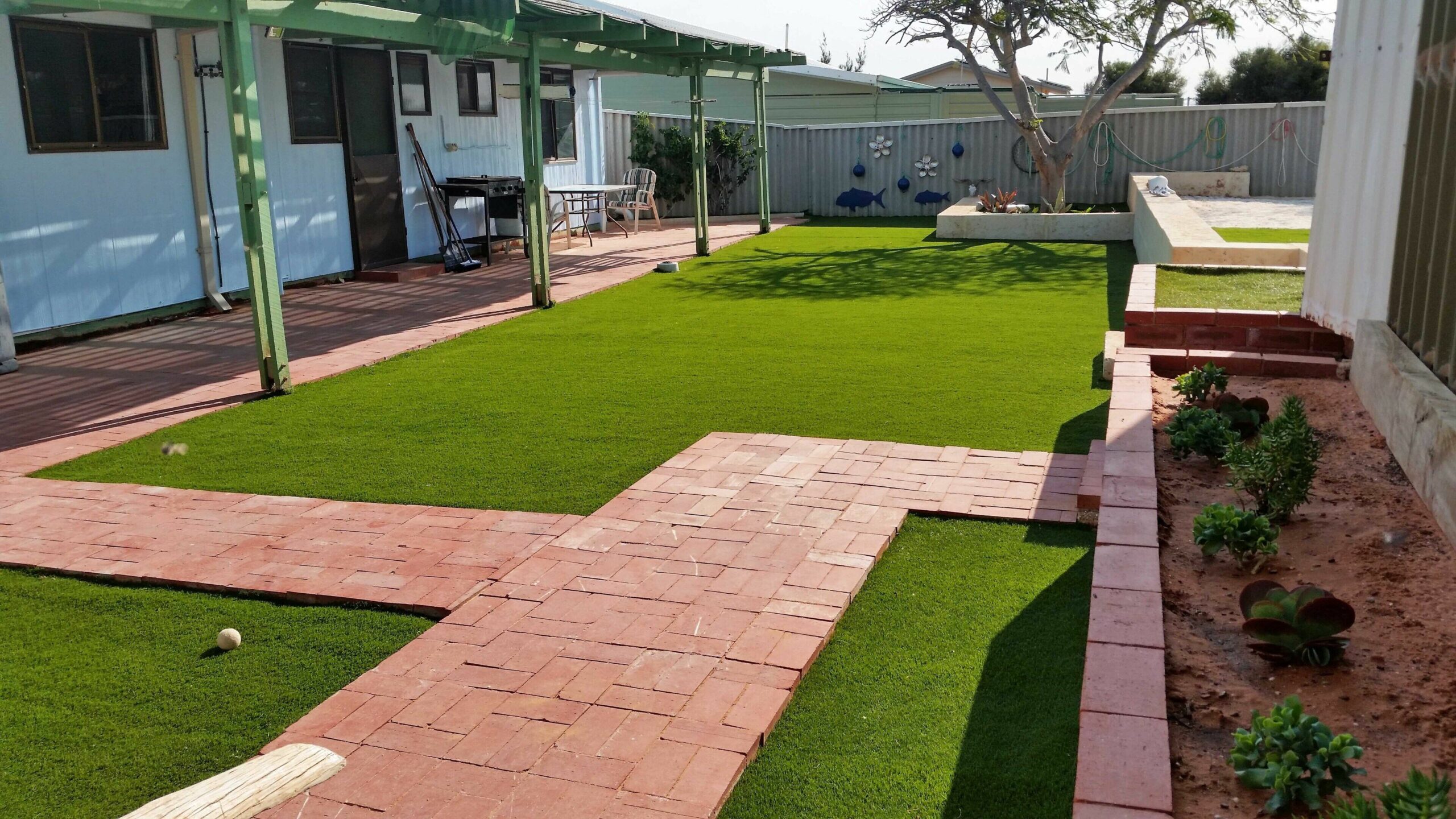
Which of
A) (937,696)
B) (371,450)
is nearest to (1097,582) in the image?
(937,696)

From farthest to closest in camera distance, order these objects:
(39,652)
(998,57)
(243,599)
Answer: (998,57) < (243,599) < (39,652)

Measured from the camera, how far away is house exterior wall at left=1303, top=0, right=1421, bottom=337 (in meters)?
4.66

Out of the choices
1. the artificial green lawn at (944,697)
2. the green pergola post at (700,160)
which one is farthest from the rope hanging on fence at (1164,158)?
the artificial green lawn at (944,697)

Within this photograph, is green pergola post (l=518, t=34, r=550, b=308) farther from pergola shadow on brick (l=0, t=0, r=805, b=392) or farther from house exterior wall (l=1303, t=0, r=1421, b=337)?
house exterior wall (l=1303, t=0, r=1421, b=337)

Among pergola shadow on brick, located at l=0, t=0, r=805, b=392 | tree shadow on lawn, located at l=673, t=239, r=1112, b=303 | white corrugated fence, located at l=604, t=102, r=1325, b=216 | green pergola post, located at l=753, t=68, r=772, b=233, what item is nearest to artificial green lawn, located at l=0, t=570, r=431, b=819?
pergola shadow on brick, located at l=0, t=0, r=805, b=392

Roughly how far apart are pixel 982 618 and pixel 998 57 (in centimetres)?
1650

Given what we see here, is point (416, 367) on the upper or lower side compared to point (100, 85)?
lower

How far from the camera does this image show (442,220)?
45.8 feet

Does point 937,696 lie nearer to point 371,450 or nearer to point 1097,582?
point 1097,582

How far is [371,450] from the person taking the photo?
5961 mm

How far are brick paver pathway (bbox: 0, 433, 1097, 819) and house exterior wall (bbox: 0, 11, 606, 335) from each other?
397cm

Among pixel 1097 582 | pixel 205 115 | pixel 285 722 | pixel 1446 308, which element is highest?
pixel 205 115

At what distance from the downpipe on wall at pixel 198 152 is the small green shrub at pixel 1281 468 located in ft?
29.2

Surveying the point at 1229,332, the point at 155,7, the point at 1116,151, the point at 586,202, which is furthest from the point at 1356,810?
the point at 1116,151
